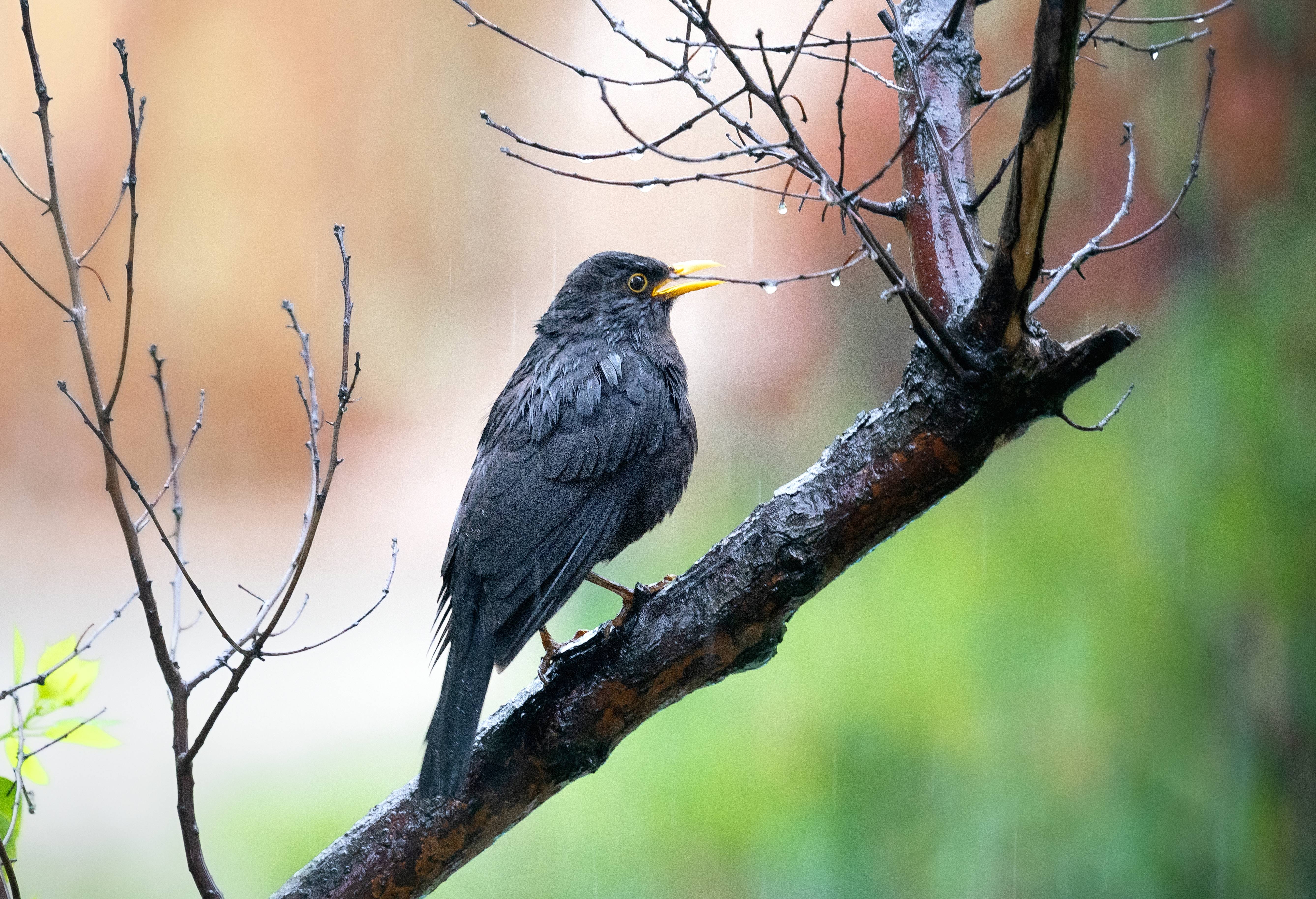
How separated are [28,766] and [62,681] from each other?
0.19 metres

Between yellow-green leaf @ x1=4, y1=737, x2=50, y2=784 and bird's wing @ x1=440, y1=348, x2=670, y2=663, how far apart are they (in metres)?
0.76

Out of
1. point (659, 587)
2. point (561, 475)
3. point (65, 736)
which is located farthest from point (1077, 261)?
point (65, 736)

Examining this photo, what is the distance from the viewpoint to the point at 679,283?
261 cm

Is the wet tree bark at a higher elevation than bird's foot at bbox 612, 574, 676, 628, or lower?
lower

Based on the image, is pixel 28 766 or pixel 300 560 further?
pixel 28 766

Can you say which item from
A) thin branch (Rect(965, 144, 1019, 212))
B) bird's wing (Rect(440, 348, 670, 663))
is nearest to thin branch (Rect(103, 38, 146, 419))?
bird's wing (Rect(440, 348, 670, 663))

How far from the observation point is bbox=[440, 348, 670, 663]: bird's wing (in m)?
1.98

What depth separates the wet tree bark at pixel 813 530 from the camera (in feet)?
5.11

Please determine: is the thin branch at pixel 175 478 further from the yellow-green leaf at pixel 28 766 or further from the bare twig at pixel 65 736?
the yellow-green leaf at pixel 28 766

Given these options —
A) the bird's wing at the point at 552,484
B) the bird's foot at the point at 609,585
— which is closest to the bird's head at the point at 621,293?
the bird's wing at the point at 552,484

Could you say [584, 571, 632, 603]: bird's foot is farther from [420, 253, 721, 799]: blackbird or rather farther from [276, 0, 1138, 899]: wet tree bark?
[276, 0, 1138, 899]: wet tree bark

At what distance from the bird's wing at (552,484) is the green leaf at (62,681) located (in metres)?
0.65

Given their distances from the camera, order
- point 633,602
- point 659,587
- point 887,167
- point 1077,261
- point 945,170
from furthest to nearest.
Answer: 1. point 659,587
2. point 633,602
3. point 1077,261
4. point 945,170
5. point 887,167

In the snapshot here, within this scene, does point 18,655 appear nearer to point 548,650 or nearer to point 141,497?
point 141,497
